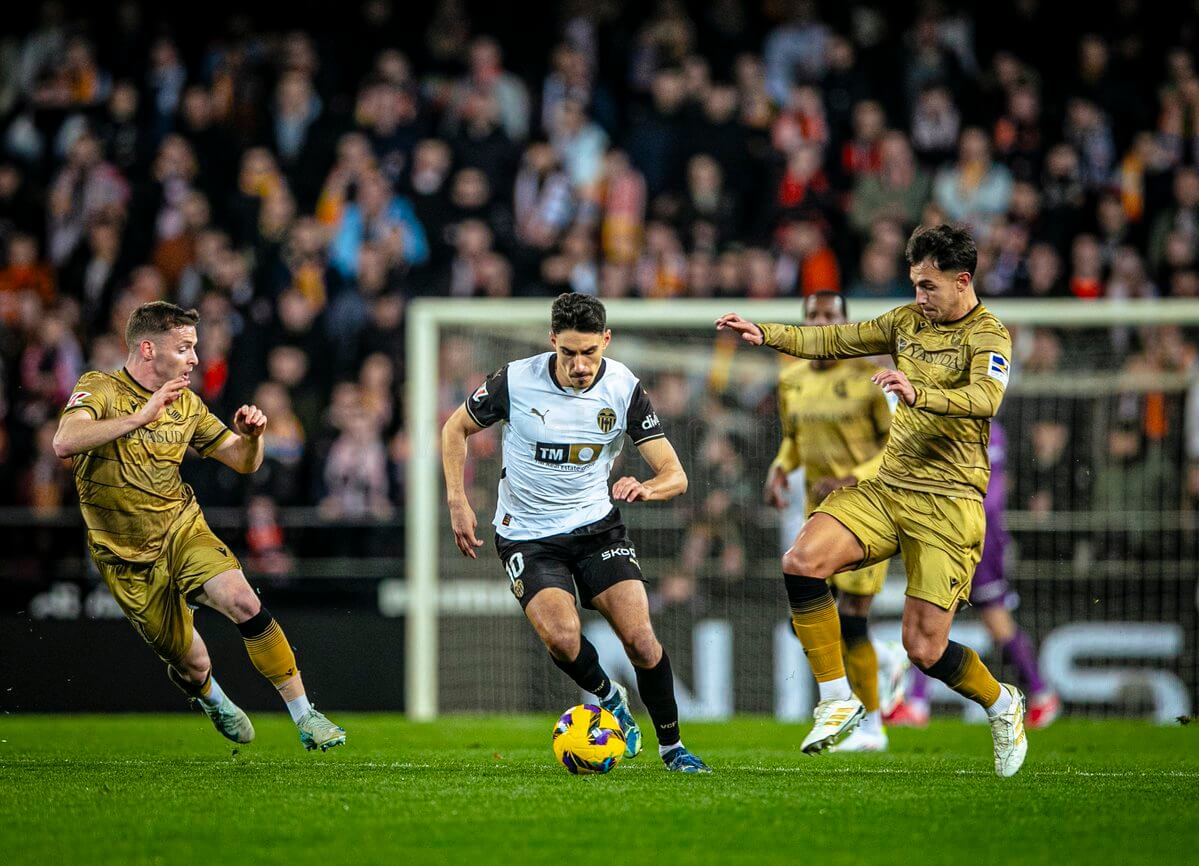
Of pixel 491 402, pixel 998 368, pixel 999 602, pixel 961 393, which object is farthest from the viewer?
pixel 999 602

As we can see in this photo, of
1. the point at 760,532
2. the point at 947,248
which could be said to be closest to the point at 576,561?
the point at 947,248

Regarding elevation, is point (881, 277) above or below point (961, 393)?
above

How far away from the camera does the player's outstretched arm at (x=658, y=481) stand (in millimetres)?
7312

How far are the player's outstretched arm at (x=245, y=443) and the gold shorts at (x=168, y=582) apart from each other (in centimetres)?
41

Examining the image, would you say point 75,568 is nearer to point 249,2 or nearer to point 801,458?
point 801,458

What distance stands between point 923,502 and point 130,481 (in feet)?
12.9

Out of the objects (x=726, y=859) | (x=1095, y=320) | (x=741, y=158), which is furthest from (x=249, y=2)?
(x=726, y=859)

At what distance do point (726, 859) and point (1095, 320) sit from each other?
8585mm

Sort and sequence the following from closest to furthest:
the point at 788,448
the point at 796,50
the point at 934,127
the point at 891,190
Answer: the point at 788,448, the point at 891,190, the point at 934,127, the point at 796,50

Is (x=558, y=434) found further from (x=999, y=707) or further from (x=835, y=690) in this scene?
(x=999, y=707)

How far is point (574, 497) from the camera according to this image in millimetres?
8117

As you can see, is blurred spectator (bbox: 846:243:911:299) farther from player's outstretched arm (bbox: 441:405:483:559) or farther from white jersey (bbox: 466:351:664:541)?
player's outstretched arm (bbox: 441:405:483:559)

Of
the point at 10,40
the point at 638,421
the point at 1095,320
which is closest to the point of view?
the point at 638,421

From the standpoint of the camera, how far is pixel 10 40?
1975 cm
